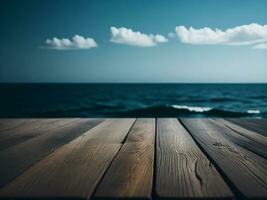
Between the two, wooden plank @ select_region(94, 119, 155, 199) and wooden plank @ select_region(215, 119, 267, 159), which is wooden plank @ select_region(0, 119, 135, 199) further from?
wooden plank @ select_region(215, 119, 267, 159)

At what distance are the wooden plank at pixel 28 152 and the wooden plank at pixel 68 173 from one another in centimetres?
4

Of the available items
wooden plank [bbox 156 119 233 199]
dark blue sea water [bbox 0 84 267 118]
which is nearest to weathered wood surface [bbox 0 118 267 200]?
wooden plank [bbox 156 119 233 199]

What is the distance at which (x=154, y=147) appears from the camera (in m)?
1.50

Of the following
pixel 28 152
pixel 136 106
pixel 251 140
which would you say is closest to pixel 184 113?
pixel 136 106

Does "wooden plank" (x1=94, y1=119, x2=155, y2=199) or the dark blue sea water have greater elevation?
"wooden plank" (x1=94, y1=119, x2=155, y2=199)

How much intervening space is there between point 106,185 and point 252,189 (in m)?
0.46

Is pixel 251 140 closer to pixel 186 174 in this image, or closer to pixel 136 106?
pixel 186 174

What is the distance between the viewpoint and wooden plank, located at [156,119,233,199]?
84 centimetres

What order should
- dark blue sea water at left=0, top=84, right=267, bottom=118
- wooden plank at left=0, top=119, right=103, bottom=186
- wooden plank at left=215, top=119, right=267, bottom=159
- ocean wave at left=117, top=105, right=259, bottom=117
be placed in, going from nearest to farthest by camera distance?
wooden plank at left=0, top=119, right=103, bottom=186 < wooden plank at left=215, top=119, right=267, bottom=159 < ocean wave at left=117, top=105, right=259, bottom=117 < dark blue sea water at left=0, top=84, right=267, bottom=118

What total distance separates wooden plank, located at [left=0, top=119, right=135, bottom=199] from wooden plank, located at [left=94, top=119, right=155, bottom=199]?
4cm

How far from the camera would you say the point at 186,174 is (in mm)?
1029

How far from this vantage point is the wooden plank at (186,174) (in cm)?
84

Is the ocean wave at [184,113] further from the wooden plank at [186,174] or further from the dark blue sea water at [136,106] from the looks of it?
the wooden plank at [186,174]

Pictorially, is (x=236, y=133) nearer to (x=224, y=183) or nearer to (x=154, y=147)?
(x=154, y=147)
